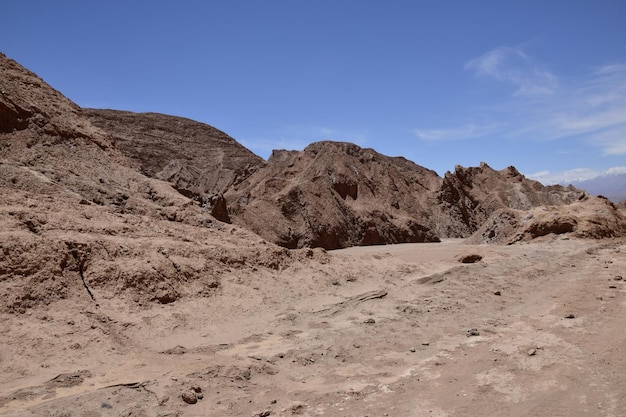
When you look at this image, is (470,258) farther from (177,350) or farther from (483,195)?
(483,195)

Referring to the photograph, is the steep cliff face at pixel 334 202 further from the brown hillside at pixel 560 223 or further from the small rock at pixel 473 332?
the small rock at pixel 473 332

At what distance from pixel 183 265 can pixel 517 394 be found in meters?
5.33

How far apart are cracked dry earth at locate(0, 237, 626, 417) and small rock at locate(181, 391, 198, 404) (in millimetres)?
13

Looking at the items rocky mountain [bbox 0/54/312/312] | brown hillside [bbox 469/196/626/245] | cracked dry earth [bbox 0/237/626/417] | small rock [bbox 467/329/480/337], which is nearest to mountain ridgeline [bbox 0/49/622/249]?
rocky mountain [bbox 0/54/312/312]

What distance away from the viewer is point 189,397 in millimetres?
4531

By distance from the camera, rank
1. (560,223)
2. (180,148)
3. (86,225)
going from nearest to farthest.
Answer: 1. (86,225)
2. (560,223)
3. (180,148)

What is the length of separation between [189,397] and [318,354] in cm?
196

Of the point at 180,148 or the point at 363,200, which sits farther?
the point at 180,148

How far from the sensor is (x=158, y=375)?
496 cm

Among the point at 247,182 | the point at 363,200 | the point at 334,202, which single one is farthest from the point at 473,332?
the point at 247,182

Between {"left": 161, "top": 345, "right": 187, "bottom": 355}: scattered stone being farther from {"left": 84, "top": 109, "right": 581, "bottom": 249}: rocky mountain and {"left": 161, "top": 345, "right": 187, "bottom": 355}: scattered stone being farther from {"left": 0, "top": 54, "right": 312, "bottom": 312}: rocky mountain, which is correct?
{"left": 84, "top": 109, "right": 581, "bottom": 249}: rocky mountain

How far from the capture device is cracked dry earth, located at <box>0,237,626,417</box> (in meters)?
4.52

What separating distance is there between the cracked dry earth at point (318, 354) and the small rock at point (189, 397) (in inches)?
0.5

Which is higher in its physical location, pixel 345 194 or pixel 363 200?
pixel 345 194
